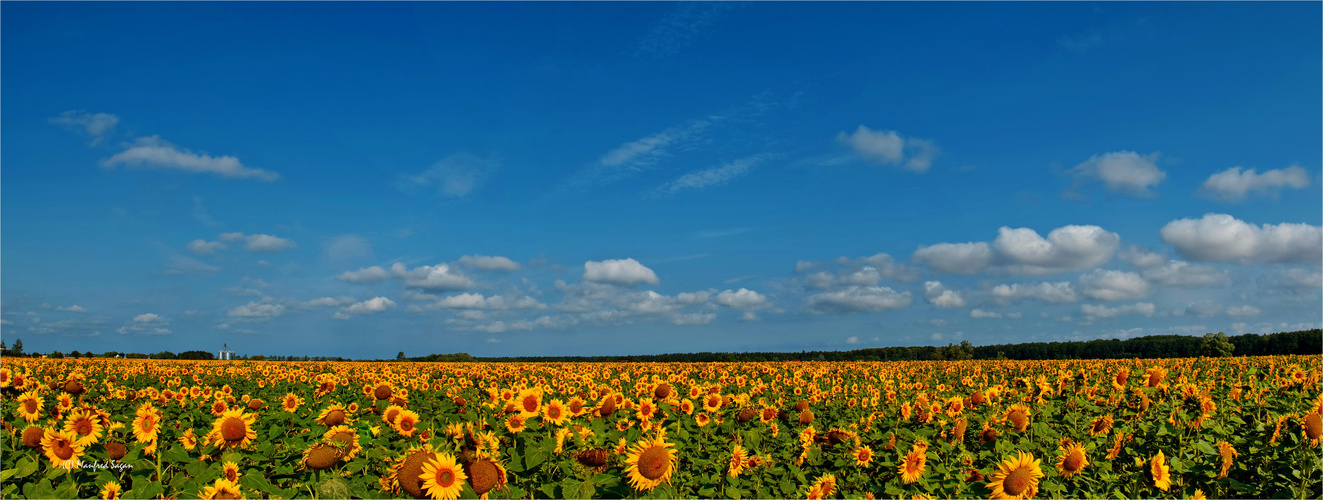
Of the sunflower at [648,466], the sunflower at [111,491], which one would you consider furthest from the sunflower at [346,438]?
the sunflower at [648,466]

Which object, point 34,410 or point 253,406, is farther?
point 253,406

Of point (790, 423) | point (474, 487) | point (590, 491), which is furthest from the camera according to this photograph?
point (790, 423)

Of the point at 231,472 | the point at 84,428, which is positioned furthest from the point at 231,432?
the point at 84,428

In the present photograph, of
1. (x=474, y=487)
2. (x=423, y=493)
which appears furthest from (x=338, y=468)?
(x=474, y=487)

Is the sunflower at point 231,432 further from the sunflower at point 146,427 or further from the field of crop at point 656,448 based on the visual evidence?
the sunflower at point 146,427

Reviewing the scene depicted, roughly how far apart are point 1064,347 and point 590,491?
71446 millimetres

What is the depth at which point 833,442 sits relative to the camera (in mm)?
8266

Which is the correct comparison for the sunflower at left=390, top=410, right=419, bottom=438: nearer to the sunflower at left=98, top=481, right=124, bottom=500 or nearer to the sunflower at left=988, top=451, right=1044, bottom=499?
the sunflower at left=98, top=481, right=124, bottom=500

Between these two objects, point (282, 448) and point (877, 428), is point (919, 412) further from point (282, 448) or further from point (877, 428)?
point (282, 448)

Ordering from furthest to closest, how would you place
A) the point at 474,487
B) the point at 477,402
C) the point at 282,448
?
the point at 477,402 → the point at 282,448 → the point at 474,487

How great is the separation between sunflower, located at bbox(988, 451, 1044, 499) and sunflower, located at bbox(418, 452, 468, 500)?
4.06 metres

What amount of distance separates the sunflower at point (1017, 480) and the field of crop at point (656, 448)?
0.05 ft

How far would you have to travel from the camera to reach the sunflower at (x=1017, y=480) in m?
5.45

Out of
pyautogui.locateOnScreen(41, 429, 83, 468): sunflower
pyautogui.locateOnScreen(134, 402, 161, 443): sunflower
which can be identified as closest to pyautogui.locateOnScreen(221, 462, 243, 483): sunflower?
pyautogui.locateOnScreen(134, 402, 161, 443): sunflower
